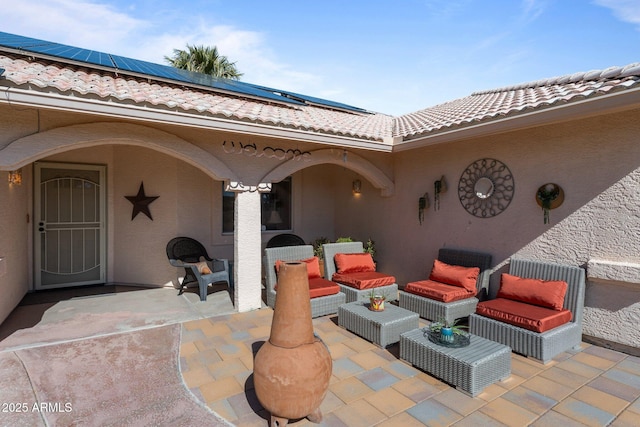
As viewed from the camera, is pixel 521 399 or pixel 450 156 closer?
pixel 521 399

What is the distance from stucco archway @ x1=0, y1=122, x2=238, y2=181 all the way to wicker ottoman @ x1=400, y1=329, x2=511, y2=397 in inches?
173

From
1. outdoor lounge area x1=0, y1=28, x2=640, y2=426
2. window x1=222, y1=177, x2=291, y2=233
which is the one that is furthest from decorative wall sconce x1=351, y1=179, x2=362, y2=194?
window x1=222, y1=177, x2=291, y2=233

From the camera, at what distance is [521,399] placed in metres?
3.74

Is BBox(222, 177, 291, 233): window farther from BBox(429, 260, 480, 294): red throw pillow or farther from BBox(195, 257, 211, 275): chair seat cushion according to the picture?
BBox(429, 260, 480, 294): red throw pillow

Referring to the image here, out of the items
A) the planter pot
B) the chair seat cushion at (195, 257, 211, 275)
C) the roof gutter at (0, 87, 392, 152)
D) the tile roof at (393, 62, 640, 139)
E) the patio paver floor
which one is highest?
the tile roof at (393, 62, 640, 139)

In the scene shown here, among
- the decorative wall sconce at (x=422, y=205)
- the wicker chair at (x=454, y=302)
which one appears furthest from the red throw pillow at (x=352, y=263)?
the decorative wall sconce at (x=422, y=205)

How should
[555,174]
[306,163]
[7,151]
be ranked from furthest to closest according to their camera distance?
[306,163] → [555,174] → [7,151]

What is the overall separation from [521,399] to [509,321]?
142 cm

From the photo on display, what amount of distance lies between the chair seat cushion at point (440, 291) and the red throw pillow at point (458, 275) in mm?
82

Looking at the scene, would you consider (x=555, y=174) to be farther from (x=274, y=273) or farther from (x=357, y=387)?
(x=274, y=273)

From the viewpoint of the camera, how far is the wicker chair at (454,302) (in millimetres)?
5884

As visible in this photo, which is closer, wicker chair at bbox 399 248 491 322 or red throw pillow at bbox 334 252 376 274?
wicker chair at bbox 399 248 491 322

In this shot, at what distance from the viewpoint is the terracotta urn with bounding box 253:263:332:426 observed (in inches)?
117

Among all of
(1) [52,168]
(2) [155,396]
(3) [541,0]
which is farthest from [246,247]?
(3) [541,0]
